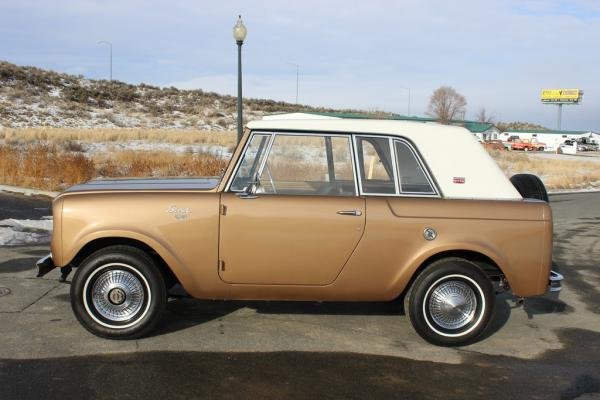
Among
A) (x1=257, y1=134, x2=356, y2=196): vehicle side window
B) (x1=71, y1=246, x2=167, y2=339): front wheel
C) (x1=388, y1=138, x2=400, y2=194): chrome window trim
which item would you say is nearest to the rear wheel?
(x1=388, y1=138, x2=400, y2=194): chrome window trim

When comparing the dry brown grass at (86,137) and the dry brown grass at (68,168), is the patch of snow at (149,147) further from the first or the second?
the dry brown grass at (68,168)

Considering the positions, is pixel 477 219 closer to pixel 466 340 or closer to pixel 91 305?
pixel 466 340

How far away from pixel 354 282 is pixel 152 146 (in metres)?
25.0

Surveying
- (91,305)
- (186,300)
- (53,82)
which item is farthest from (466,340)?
(53,82)

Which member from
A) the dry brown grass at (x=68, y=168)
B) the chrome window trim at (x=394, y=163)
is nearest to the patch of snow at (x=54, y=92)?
the dry brown grass at (x=68, y=168)

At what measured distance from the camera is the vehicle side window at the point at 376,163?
4.91 m

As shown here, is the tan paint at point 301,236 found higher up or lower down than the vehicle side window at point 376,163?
lower down

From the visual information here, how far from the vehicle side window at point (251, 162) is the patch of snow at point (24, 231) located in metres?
4.84

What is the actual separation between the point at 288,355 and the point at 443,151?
2.10 metres

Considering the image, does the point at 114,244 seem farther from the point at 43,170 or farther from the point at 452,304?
the point at 43,170

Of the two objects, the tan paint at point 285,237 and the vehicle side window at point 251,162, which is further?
the vehicle side window at point 251,162

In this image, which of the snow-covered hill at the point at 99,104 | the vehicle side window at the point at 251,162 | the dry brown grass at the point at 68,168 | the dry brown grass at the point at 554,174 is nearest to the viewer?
the vehicle side window at the point at 251,162

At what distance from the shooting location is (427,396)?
3984mm

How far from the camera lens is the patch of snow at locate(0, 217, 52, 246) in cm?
833
